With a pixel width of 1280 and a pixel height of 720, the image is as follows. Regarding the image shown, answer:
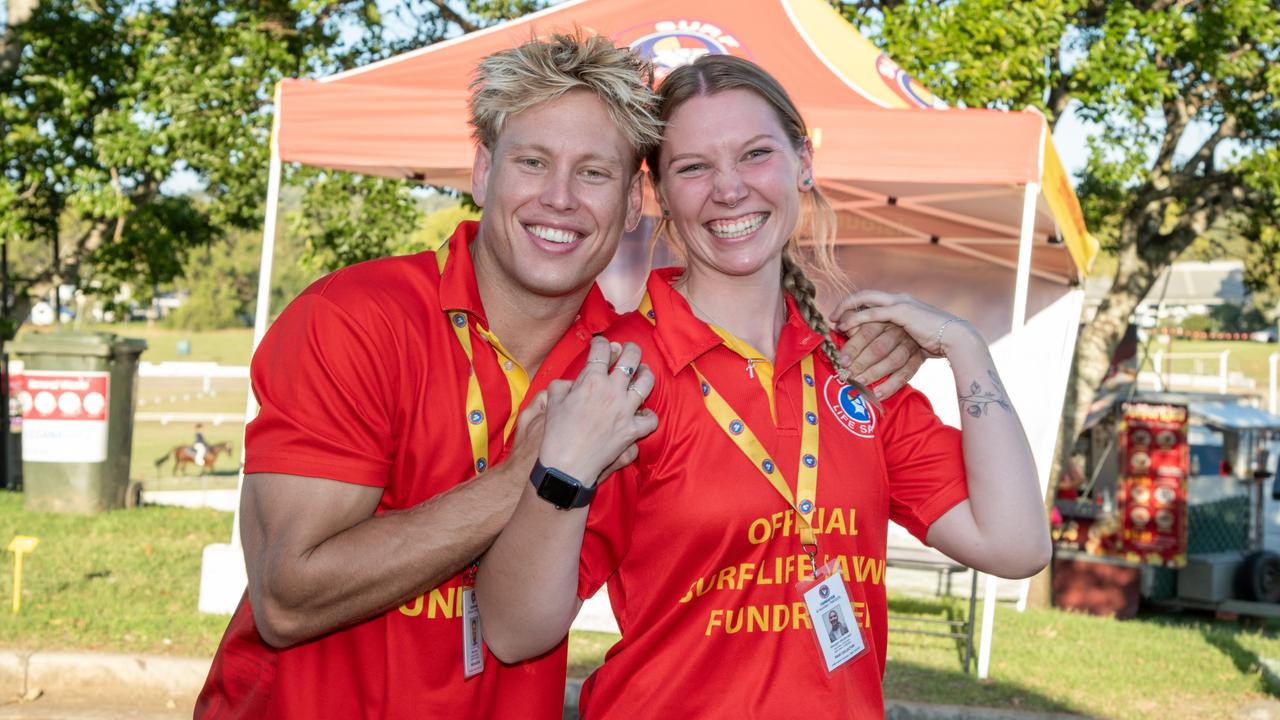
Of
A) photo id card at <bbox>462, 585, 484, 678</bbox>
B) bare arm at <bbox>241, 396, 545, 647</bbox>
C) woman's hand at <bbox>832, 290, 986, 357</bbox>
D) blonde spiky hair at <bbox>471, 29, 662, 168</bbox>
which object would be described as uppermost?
blonde spiky hair at <bbox>471, 29, 662, 168</bbox>

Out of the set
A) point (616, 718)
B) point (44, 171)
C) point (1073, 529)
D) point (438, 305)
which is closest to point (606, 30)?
point (438, 305)

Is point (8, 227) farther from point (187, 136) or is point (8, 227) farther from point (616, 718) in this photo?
point (616, 718)

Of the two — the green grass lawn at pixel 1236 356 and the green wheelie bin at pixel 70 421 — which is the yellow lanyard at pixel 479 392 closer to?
the green wheelie bin at pixel 70 421

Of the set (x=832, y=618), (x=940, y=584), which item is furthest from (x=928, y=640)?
(x=832, y=618)

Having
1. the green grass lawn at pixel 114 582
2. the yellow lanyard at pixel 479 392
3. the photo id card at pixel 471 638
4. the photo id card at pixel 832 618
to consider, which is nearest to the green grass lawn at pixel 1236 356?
the green grass lawn at pixel 114 582

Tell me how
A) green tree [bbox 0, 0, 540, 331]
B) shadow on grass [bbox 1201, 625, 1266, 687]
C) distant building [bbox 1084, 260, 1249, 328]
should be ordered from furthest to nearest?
distant building [bbox 1084, 260, 1249, 328] → green tree [bbox 0, 0, 540, 331] → shadow on grass [bbox 1201, 625, 1266, 687]

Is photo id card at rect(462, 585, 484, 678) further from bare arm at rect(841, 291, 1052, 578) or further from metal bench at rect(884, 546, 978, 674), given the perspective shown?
metal bench at rect(884, 546, 978, 674)

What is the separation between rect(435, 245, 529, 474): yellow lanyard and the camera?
2.04 metres

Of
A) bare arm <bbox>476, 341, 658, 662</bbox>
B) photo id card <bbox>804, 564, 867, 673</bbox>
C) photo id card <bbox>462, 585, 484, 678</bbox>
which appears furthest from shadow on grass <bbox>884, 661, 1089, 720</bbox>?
bare arm <bbox>476, 341, 658, 662</bbox>

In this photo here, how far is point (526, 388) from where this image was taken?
6.97 ft

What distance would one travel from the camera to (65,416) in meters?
10.0

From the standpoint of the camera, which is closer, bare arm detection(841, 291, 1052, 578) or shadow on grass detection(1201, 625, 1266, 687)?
bare arm detection(841, 291, 1052, 578)

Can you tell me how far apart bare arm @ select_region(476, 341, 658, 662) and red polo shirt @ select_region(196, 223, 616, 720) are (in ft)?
0.64

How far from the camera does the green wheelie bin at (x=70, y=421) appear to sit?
9.95 metres
